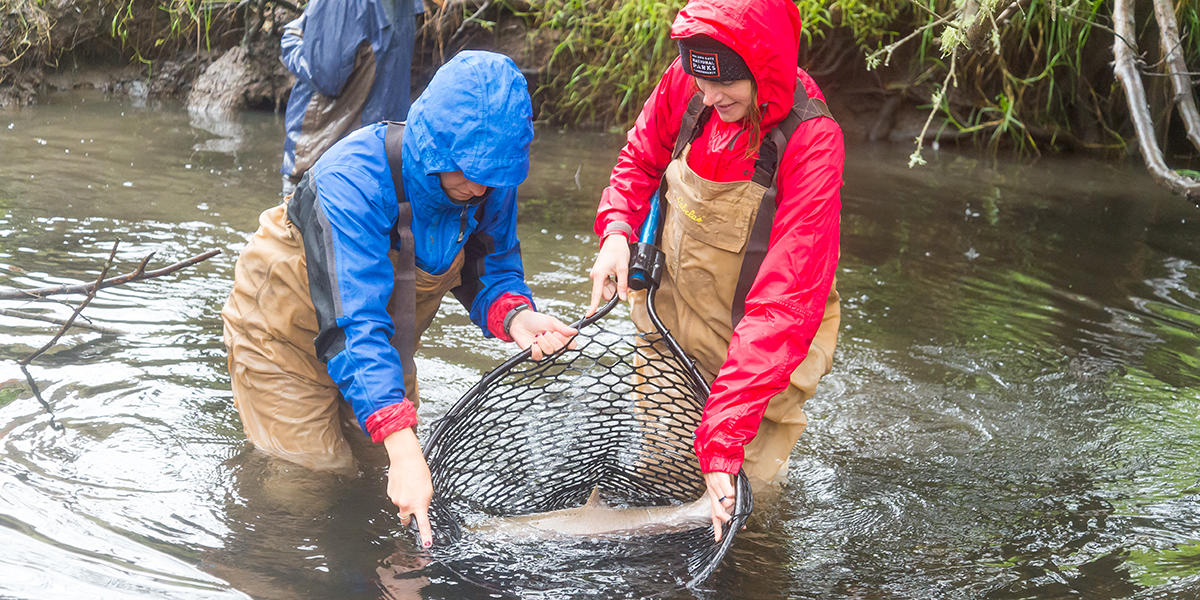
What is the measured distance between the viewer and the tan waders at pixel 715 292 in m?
2.47

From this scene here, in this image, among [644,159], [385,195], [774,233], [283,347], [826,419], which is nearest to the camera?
[385,195]

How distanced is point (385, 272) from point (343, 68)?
2.26 metres

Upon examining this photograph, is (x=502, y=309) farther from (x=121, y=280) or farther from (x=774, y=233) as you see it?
(x=121, y=280)

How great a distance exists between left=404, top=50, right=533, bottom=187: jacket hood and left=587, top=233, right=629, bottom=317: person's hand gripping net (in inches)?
18.2

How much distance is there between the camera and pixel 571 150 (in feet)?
24.9

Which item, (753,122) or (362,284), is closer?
(362,284)

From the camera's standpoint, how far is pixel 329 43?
4137 millimetres

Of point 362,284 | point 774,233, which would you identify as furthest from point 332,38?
point 774,233

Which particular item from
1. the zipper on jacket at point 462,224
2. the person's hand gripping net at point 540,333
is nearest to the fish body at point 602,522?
the person's hand gripping net at point 540,333

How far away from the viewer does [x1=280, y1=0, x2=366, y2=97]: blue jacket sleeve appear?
13.5 feet

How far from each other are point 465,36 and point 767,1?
6447 millimetres

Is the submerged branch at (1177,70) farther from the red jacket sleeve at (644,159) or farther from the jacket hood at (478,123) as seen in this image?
the jacket hood at (478,123)

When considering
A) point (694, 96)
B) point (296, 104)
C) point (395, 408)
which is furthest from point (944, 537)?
point (296, 104)

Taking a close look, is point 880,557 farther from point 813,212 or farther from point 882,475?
point 813,212
